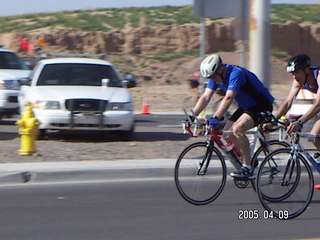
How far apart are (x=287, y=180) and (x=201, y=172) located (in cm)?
98

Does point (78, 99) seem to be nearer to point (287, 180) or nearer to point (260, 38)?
point (260, 38)

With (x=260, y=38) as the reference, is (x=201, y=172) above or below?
below

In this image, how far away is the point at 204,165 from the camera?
9.16 meters

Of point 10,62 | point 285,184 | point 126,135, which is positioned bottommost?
point 126,135

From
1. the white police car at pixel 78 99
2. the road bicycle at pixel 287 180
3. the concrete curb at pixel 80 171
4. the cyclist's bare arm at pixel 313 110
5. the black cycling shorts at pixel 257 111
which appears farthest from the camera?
the white police car at pixel 78 99

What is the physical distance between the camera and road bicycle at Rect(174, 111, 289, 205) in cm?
908

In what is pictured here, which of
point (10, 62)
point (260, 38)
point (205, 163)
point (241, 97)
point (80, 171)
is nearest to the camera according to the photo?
point (205, 163)

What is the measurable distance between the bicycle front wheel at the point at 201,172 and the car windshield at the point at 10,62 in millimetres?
11083

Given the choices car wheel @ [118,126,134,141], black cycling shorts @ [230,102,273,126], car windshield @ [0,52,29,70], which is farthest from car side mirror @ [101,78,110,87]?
black cycling shorts @ [230,102,273,126]

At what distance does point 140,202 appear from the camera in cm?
955

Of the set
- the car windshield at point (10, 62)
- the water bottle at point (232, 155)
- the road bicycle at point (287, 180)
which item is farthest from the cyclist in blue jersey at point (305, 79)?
the car windshield at point (10, 62)

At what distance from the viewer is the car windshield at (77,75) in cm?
1556

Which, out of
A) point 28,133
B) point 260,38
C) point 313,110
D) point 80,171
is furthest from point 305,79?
point 28,133

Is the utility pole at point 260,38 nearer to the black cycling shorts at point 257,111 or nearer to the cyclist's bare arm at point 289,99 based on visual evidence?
the black cycling shorts at point 257,111
